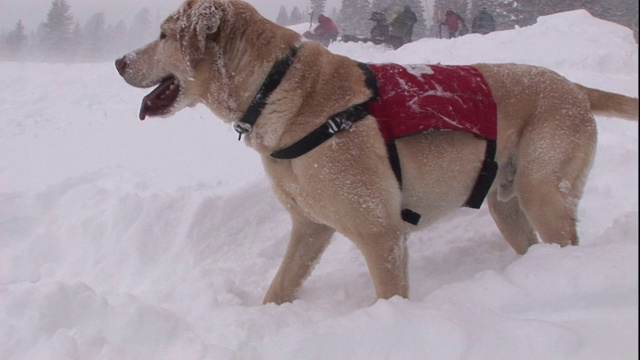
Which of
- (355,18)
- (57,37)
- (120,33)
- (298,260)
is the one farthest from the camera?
(355,18)

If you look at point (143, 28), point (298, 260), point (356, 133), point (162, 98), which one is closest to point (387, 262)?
point (356, 133)

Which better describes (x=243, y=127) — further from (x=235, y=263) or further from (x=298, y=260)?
(x=235, y=263)

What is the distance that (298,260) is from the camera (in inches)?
138

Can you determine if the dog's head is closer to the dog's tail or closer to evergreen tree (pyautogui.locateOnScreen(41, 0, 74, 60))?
the dog's tail

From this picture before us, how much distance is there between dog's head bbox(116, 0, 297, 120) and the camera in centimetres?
288

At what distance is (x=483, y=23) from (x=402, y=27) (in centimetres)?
420

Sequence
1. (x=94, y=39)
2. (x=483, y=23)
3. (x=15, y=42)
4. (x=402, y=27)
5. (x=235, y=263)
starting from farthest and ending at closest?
(x=402, y=27) < (x=15, y=42) < (x=94, y=39) < (x=483, y=23) < (x=235, y=263)

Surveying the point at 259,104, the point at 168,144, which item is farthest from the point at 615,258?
the point at 168,144

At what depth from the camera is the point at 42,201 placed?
531 centimetres

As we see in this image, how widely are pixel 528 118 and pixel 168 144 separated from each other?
492 centimetres

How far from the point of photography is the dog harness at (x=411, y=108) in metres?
2.86

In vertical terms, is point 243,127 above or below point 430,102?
below

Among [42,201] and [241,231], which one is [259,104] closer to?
[241,231]

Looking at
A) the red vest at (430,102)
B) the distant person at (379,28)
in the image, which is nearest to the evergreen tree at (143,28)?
the red vest at (430,102)
